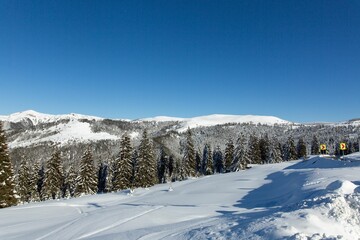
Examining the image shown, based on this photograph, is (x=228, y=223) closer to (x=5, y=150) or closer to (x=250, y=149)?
(x=5, y=150)

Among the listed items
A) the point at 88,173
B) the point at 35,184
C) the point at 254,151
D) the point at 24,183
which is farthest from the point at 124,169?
the point at 254,151

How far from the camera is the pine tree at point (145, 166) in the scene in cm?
4589

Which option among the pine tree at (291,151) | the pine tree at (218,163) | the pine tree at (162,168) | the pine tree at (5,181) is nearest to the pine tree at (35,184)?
the pine tree at (5,181)

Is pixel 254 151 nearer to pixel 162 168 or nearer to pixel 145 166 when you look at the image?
pixel 162 168

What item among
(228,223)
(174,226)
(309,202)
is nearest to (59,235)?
(174,226)

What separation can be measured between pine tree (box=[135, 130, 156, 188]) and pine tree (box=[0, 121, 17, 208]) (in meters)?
19.3

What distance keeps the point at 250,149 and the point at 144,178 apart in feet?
122

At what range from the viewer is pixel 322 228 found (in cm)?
824

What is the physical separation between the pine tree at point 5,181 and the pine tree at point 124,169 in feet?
55.0

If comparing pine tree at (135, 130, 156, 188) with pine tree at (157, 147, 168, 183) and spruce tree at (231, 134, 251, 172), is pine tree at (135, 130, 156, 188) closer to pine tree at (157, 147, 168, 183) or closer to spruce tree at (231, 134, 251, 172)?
spruce tree at (231, 134, 251, 172)

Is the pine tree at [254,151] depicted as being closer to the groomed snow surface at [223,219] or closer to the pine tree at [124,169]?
the pine tree at [124,169]

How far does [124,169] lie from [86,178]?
621cm

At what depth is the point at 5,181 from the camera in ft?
94.3

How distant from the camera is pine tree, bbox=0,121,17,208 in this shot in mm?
27875
